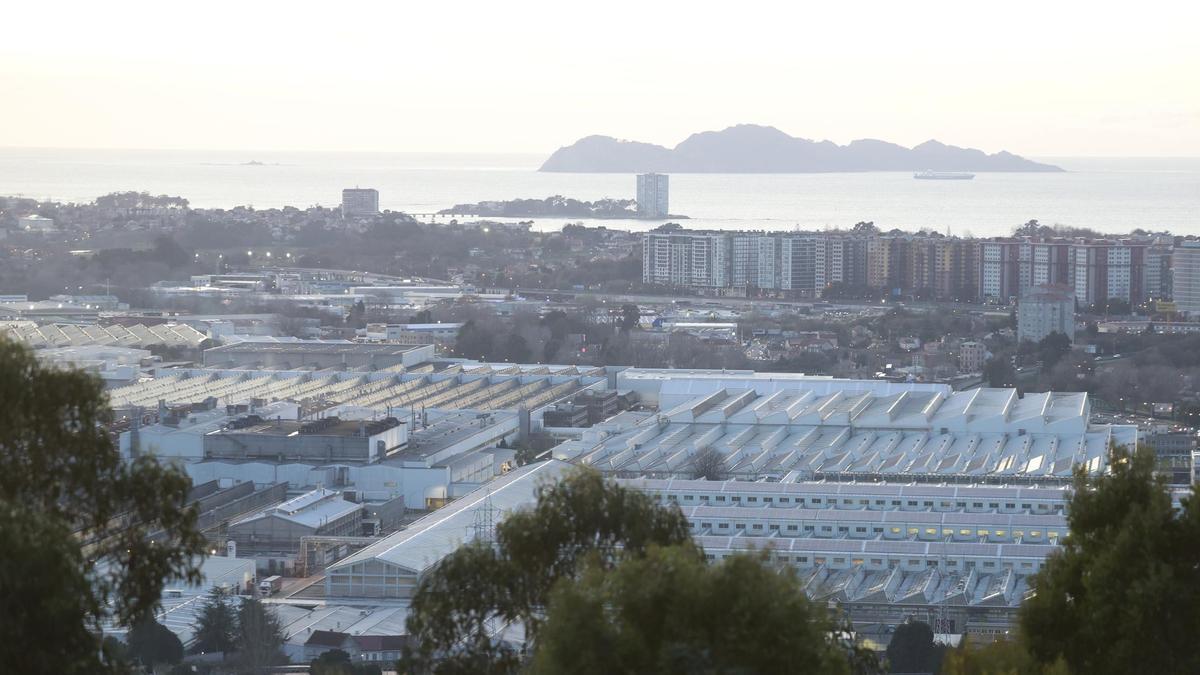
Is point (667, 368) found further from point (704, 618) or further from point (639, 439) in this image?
point (704, 618)

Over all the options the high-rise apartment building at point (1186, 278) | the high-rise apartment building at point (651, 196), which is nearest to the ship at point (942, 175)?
the high-rise apartment building at point (651, 196)

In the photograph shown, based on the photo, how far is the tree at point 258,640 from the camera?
6.49 m

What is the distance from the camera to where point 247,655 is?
21.4 feet

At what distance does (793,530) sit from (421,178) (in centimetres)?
8364

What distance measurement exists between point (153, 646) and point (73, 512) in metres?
3.52

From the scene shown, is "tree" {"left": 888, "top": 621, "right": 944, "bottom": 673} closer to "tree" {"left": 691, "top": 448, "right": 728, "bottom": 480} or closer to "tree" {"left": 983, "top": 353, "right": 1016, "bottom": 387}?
"tree" {"left": 691, "top": 448, "right": 728, "bottom": 480}

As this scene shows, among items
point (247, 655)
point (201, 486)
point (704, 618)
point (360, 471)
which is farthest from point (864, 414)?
point (704, 618)

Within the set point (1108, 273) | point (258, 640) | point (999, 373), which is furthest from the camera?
point (1108, 273)

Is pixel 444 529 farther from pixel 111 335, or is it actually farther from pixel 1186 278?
pixel 1186 278

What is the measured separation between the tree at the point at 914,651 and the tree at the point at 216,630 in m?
2.47

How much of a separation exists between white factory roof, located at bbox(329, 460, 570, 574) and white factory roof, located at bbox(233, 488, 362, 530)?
0.55m

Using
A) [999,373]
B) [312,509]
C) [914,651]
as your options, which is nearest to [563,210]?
[999,373]

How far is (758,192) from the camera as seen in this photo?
237 ft

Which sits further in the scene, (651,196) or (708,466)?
(651,196)
